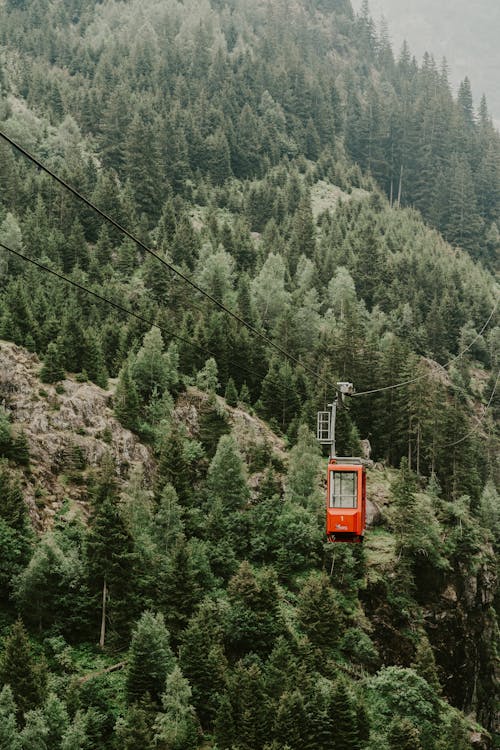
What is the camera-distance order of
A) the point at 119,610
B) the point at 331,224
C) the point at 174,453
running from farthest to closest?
the point at 331,224 < the point at 174,453 < the point at 119,610

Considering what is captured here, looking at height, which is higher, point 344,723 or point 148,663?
point 148,663

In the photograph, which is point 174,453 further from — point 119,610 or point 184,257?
point 184,257

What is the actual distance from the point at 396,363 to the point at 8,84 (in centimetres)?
12967

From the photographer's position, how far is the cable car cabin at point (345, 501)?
38.8 m

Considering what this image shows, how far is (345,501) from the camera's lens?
39.4 metres

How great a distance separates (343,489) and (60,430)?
156ft

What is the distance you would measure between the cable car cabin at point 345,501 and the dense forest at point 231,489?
4.88 m

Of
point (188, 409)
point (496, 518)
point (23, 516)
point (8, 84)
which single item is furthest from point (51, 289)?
point (8, 84)

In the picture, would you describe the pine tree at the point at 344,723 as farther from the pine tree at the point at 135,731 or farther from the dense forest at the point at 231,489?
the pine tree at the point at 135,731

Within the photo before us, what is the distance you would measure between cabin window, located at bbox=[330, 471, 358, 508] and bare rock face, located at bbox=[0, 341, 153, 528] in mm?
40648

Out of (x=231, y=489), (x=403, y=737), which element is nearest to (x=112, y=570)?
(x=231, y=489)

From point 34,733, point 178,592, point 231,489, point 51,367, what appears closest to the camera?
point 34,733

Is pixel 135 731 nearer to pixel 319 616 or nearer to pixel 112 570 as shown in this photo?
pixel 112 570

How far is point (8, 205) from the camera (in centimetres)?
13112
